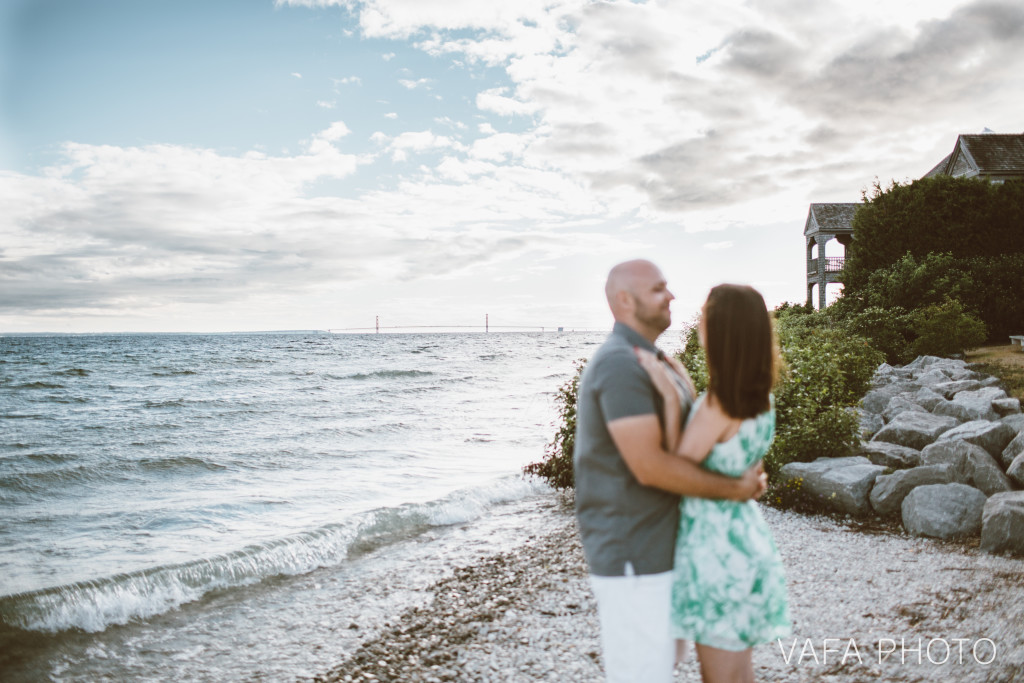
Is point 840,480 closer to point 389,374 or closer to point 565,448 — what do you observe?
point 565,448

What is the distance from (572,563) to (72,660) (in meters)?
4.30

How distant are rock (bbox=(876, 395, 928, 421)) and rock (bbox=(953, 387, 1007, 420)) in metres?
0.61

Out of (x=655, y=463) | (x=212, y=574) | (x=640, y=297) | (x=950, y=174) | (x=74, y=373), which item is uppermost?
(x=950, y=174)

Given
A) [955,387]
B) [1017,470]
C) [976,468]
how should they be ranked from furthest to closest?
1. [955,387]
2. [976,468]
3. [1017,470]

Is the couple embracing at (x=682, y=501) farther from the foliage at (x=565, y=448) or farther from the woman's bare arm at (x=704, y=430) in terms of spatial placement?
the foliage at (x=565, y=448)

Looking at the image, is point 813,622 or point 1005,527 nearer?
point 813,622

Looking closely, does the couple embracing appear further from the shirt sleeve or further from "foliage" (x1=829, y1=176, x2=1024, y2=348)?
"foliage" (x1=829, y1=176, x2=1024, y2=348)

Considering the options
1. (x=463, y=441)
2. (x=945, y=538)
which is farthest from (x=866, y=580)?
(x=463, y=441)

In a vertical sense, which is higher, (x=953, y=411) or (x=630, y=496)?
(x=630, y=496)

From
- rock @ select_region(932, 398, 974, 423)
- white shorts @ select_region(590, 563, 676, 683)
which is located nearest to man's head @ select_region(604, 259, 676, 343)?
white shorts @ select_region(590, 563, 676, 683)

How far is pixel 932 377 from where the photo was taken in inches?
579

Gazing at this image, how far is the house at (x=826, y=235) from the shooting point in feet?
134

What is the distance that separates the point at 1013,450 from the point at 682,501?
7.65 meters

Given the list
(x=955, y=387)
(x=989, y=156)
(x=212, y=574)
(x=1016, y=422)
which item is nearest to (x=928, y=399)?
(x=955, y=387)
